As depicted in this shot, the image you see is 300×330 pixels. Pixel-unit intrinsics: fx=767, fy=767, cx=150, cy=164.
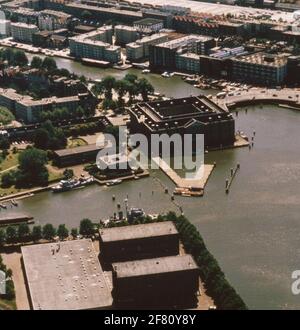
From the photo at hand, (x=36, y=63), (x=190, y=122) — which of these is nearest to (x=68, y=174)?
(x=190, y=122)

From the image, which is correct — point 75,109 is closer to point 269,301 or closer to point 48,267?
point 48,267

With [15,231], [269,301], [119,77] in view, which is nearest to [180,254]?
[269,301]

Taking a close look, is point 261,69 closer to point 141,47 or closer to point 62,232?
point 141,47

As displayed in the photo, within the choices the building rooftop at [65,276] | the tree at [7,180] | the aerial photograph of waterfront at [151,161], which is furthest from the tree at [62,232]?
the tree at [7,180]

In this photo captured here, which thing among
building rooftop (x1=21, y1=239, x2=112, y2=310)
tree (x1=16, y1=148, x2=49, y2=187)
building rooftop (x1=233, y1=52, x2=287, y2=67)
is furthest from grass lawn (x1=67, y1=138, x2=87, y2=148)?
building rooftop (x1=233, y1=52, x2=287, y2=67)

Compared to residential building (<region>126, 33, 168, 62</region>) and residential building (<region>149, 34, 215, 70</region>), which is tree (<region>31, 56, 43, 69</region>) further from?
residential building (<region>149, 34, 215, 70</region>)
